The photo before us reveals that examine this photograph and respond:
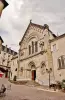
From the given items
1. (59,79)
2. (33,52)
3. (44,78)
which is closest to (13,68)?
(33,52)

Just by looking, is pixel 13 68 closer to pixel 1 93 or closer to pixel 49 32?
pixel 49 32

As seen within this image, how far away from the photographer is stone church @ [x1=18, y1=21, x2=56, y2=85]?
30.0 meters

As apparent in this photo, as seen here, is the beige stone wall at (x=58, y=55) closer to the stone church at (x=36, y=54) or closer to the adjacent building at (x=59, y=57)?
the adjacent building at (x=59, y=57)

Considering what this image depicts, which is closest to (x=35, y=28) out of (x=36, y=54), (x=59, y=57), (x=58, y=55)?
(x=36, y=54)

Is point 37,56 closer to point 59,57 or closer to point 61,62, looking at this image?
point 59,57

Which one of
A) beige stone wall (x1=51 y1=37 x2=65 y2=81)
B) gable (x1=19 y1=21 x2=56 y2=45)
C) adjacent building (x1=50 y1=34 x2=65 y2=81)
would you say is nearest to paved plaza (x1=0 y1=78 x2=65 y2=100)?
beige stone wall (x1=51 y1=37 x2=65 y2=81)

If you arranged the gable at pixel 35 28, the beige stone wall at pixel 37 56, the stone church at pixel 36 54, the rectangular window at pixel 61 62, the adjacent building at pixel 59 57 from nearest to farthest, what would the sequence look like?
the adjacent building at pixel 59 57
the rectangular window at pixel 61 62
the stone church at pixel 36 54
the beige stone wall at pixel 37 56
the gable at pixel 35 28

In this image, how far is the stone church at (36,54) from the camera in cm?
3003

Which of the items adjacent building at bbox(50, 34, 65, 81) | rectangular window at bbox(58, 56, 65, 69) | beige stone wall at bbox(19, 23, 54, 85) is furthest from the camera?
beige stone wall at bbox(19, 23, 54, 85)

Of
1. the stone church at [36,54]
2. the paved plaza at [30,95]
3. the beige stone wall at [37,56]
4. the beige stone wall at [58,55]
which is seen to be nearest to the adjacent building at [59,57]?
the beige stone wall at [58,55]

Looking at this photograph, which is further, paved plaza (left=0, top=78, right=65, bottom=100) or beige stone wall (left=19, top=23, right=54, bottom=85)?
beige stone wall (left=19, top=23, right=54, bottom=85)

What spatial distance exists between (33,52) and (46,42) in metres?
5.48

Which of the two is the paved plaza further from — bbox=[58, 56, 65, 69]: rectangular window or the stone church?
the stone church

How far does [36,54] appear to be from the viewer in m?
33.5
